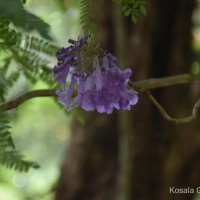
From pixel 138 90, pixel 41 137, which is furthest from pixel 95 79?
pixel 41 137

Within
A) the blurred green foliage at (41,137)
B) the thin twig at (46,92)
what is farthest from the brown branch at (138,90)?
the blurred green foliage at (41,137)

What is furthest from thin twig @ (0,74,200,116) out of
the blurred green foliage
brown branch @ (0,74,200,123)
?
the blurred green foliage

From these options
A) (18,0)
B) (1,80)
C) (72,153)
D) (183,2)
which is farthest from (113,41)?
(18,0)

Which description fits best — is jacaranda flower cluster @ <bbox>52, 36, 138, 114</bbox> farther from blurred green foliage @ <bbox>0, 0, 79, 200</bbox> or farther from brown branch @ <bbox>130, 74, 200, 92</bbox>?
blurred green foliage @ <bbox>0, 0, 79, 200</bbox>

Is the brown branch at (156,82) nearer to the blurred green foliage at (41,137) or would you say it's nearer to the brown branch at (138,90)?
the brown branch at (138,90)

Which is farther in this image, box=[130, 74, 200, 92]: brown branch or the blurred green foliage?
the blurred green foliage

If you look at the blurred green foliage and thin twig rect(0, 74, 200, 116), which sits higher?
the blurred green foliage

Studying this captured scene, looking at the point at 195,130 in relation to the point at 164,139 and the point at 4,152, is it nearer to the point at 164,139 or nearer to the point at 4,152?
the point at 164,139

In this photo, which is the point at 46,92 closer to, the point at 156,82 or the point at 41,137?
the point at 156,82
